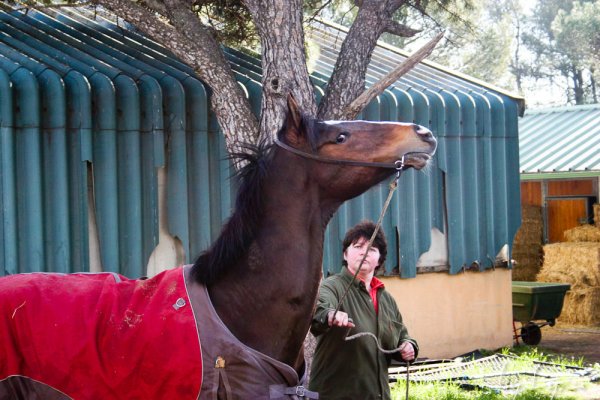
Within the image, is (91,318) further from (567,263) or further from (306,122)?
(567,263)

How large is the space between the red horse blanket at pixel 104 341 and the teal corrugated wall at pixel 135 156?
218 centimetres

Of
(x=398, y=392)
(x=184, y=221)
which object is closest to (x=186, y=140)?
(x=184, y=221)

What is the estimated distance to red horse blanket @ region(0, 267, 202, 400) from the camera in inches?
137

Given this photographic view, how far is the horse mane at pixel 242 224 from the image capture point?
3676mm

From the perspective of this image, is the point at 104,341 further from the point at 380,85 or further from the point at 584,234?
the point at 584,234

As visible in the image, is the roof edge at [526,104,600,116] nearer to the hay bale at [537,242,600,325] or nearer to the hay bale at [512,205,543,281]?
the hay bale at [512,205,543,281]

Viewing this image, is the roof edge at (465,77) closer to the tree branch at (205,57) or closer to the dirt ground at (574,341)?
the dirt ground at (574,341)

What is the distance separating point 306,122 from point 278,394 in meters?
1.18

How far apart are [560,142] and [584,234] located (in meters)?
2.23

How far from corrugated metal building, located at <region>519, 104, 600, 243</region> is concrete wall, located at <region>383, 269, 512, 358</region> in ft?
14.6

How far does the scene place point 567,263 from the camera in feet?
46.6

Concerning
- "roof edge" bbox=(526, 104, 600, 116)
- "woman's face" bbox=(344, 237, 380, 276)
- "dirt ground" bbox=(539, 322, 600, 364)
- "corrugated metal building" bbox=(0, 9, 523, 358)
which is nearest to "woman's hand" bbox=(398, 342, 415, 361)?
"woman's face" bbox=(344, 237, 380, 276)

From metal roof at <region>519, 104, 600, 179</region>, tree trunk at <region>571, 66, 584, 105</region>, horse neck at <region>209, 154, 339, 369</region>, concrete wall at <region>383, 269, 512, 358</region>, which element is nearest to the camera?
horse neck at <region>209, 154, 339, 369</region>

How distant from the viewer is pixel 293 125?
3.77m
